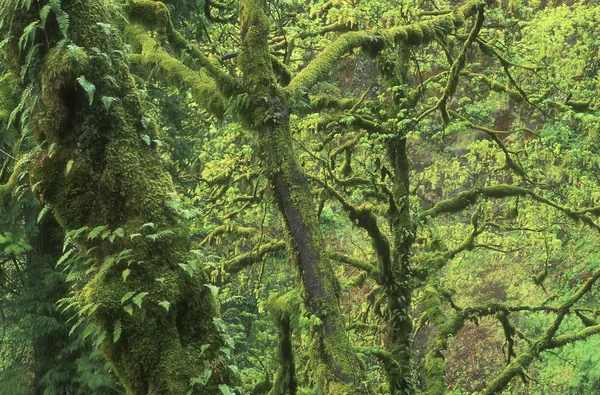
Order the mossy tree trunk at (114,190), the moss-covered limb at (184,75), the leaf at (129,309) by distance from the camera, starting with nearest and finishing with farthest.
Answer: the leaf at (129,309) → the mossy tree trunk at (114,190) → the moss-covered limb at (184,75)

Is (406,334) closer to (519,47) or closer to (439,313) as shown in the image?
(439,313)

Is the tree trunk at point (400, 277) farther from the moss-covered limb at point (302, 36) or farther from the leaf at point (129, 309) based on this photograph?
the leaf at point (129, 309)

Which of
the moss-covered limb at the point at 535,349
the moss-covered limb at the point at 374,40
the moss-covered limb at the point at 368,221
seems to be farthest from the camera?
the moss-covered limb at the point at 535,349

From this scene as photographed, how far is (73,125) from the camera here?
10.1ft

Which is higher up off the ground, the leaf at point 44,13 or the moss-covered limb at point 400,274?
the moss-covered limb at point 400,274

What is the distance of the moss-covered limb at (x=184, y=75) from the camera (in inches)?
210

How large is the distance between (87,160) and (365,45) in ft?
13.6

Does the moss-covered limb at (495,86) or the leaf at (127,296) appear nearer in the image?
the leaf at (127,296)

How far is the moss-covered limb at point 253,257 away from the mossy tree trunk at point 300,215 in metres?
2.23

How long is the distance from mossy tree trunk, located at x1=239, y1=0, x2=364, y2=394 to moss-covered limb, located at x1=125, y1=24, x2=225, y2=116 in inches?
13.0

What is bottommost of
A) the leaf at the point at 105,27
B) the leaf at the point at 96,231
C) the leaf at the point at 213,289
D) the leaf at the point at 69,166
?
the leaf at the point at 213,289

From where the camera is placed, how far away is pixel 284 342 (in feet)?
Answer: 20.3

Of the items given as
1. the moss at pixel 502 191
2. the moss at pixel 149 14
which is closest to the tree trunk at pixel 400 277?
the moss at pixel 502 191

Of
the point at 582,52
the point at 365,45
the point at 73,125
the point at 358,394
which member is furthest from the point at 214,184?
the point at 582,52
